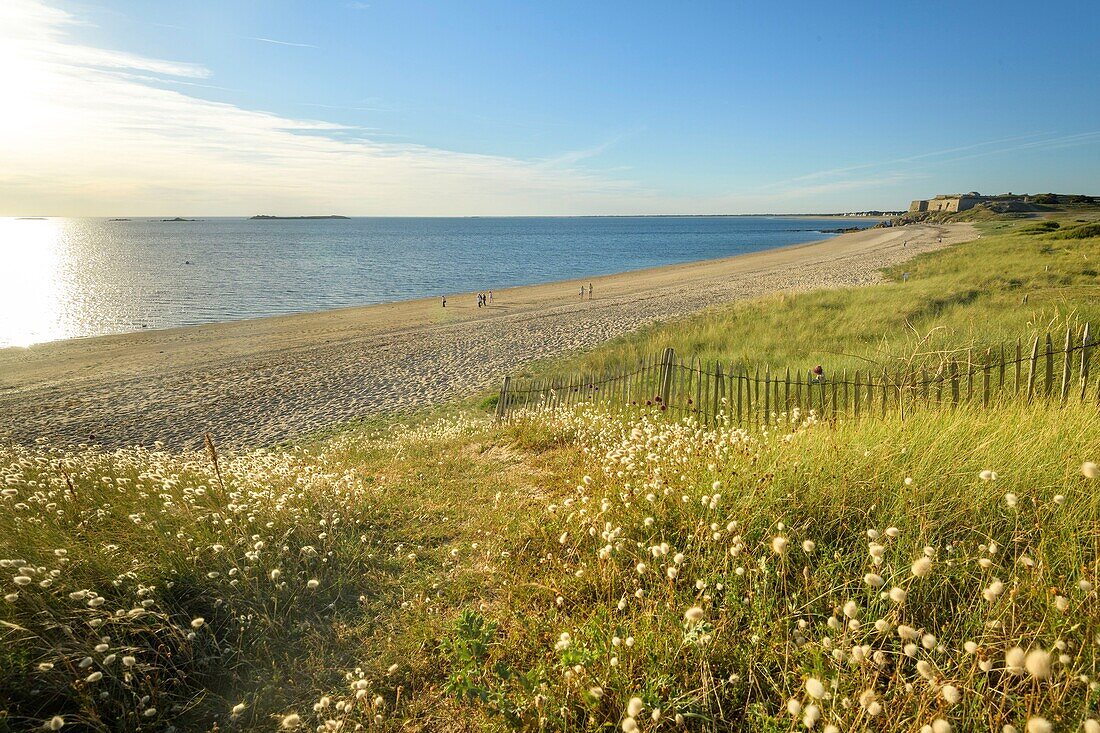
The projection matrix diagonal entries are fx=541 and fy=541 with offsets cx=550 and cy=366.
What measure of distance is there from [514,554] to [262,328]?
2965 cm

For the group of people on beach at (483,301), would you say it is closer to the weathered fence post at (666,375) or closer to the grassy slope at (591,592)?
the weathered fence post at (666,375)

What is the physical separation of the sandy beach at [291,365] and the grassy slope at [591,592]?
957 cm

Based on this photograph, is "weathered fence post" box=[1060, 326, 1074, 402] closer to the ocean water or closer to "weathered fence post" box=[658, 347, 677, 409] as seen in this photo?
"weathered fence post" box=[658, 347, 677, 409]

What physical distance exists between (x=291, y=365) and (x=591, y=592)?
19.7m

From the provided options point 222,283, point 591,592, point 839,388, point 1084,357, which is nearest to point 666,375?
point 839,388

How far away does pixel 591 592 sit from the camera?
368 centimetres

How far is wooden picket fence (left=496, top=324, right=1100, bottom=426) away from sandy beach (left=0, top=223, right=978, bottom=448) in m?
6.47

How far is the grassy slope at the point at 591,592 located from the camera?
2.59m

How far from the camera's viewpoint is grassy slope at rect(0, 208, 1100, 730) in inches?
102

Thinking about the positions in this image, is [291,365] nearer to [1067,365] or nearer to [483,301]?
[483,301]

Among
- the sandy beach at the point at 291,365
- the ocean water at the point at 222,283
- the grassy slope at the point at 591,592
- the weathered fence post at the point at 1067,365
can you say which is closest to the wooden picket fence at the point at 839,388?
the weathered fence post at the point at 1067,365

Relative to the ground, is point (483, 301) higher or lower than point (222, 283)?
lower

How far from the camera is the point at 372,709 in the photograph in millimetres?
2979

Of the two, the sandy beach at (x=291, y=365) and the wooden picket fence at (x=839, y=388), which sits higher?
the wooden picket fence at (x=839, y=388)
